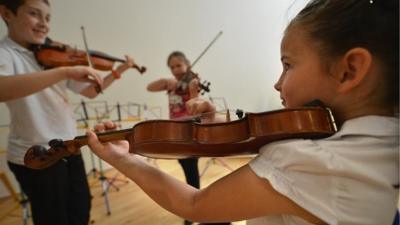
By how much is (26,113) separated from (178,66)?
1.28 m

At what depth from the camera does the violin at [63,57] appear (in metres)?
1.20

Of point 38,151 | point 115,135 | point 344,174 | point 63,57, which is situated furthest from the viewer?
point 63,57

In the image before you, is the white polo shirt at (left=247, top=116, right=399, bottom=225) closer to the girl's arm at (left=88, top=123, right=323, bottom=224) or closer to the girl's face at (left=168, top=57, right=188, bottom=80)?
the girl's arm at (left=88, top=123, right=323, bottom=224)

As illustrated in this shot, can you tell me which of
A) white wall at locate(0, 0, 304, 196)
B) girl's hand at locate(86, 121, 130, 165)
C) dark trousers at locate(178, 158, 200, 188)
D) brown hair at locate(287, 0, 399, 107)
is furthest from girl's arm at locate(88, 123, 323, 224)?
white wall at locate(0, 0, 304, 196)

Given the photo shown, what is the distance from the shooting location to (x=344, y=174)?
400 millimetres

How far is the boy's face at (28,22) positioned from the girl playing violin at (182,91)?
80cm

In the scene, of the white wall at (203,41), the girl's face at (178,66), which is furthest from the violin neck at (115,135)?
the white wall at (203,41)

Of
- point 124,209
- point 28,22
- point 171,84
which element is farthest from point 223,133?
point 124,209

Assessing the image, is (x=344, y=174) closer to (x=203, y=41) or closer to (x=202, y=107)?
(x=202, y=107)

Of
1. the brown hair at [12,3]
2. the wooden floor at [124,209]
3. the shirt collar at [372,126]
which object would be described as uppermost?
the brown hair at [12,3]

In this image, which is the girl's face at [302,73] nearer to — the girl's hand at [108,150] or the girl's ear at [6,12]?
the girl's hand at [108,150]

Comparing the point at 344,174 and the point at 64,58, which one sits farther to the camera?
the point at 64,58

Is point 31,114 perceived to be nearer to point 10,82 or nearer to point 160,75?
point 10,82

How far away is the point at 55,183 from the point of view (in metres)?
1.07
